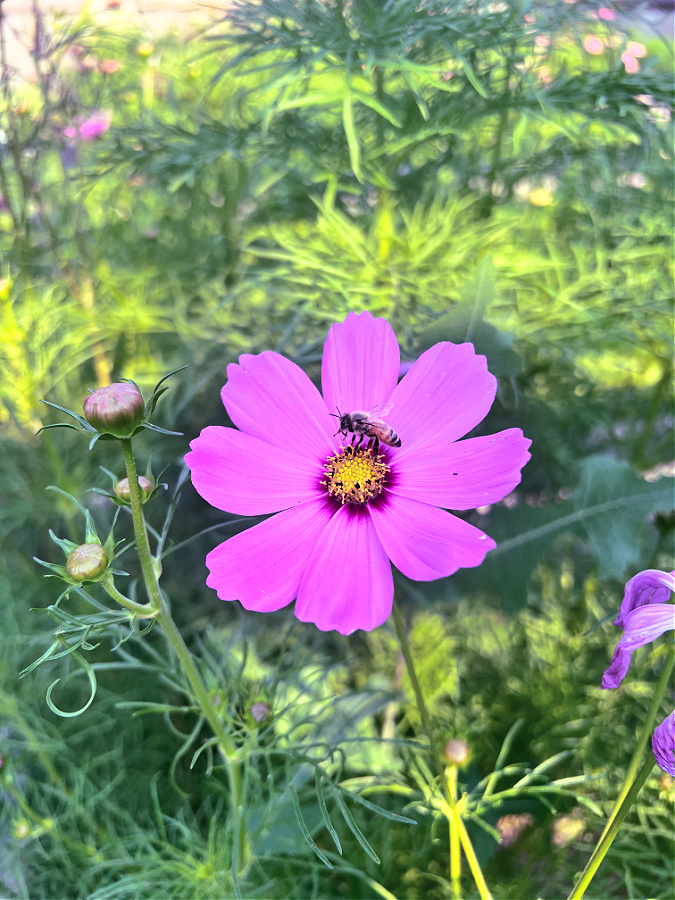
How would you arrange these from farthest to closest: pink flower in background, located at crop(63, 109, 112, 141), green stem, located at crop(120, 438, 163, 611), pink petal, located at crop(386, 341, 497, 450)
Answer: pink flower in background, located at crop(63, 109, 112, 141), pink petal, located at crop(386, 341, 497, 450), green stem, located at crop(120, 438, 163, 611)

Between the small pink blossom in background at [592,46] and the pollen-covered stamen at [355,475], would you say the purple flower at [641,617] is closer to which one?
the pollen-covered stamen at [355,475]

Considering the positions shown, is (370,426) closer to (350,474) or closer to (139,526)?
(350,474)

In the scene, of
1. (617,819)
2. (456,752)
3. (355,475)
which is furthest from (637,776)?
(355,475)

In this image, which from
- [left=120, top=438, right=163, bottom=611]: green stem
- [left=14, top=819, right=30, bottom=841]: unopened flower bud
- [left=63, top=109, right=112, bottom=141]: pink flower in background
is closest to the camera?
[left=120, top=438, right=163, bottom=611]: green stem

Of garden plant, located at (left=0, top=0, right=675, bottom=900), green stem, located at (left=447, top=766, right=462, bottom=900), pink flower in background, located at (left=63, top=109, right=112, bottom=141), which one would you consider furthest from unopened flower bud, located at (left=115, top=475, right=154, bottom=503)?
pink flower in background, located at (left=63, top=109, right=112, bottom=141)

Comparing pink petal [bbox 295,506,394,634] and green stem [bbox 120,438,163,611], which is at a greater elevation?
green stem [bbox 120,438,163,611]

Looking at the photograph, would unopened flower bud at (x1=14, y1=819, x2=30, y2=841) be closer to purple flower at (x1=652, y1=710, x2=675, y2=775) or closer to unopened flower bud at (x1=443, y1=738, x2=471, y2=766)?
unopened flower bud at (x1=443, y1=738, x2=471, y2=766)

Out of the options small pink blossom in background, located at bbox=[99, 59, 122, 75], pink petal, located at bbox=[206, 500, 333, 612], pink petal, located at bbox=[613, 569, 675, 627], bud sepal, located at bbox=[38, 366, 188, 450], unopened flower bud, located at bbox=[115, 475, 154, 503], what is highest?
small pink blossom in background, located at bbox=[99, 59, 122, 75]

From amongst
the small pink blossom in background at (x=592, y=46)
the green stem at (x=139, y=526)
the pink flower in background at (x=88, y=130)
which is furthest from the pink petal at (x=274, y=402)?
the small pink blossom in background at (x=592, y=46)
